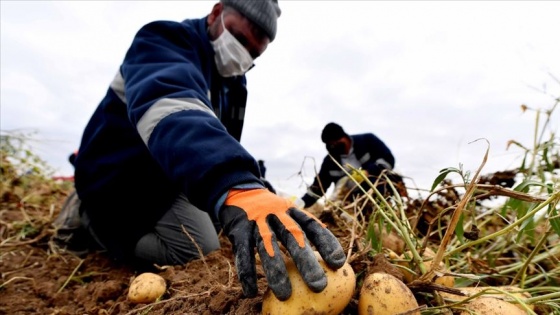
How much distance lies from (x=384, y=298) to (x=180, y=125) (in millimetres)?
875

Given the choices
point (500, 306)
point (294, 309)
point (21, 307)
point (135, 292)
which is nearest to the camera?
point (294, 309)

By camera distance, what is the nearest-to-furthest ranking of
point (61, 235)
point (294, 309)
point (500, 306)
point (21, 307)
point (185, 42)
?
point (294, 309)
point (500, 306)
point (21, 307)
point (185, 42)
point (61, 235)

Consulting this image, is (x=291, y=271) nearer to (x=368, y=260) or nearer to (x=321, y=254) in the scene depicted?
(x=321, y=254)

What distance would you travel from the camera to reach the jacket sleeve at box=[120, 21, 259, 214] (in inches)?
47.5

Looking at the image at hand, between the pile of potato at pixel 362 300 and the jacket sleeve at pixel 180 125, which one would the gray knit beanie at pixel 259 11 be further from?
the pile of potato at pixel 362 300

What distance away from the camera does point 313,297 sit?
919 mm

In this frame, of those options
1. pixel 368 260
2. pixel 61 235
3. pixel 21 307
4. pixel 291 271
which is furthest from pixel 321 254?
pixel 61 235

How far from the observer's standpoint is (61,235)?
2.53 m

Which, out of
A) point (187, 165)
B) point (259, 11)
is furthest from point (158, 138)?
point (259, 11)

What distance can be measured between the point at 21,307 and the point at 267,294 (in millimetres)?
1342

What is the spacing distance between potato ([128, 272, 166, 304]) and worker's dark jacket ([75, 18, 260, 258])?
404 millimetres

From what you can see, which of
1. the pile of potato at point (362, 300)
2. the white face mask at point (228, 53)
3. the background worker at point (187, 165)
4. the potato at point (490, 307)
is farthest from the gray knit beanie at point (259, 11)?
the potato at point (490, 307)

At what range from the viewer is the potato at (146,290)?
4.53ft

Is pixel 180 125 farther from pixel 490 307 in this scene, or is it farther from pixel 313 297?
pixel 490 307
